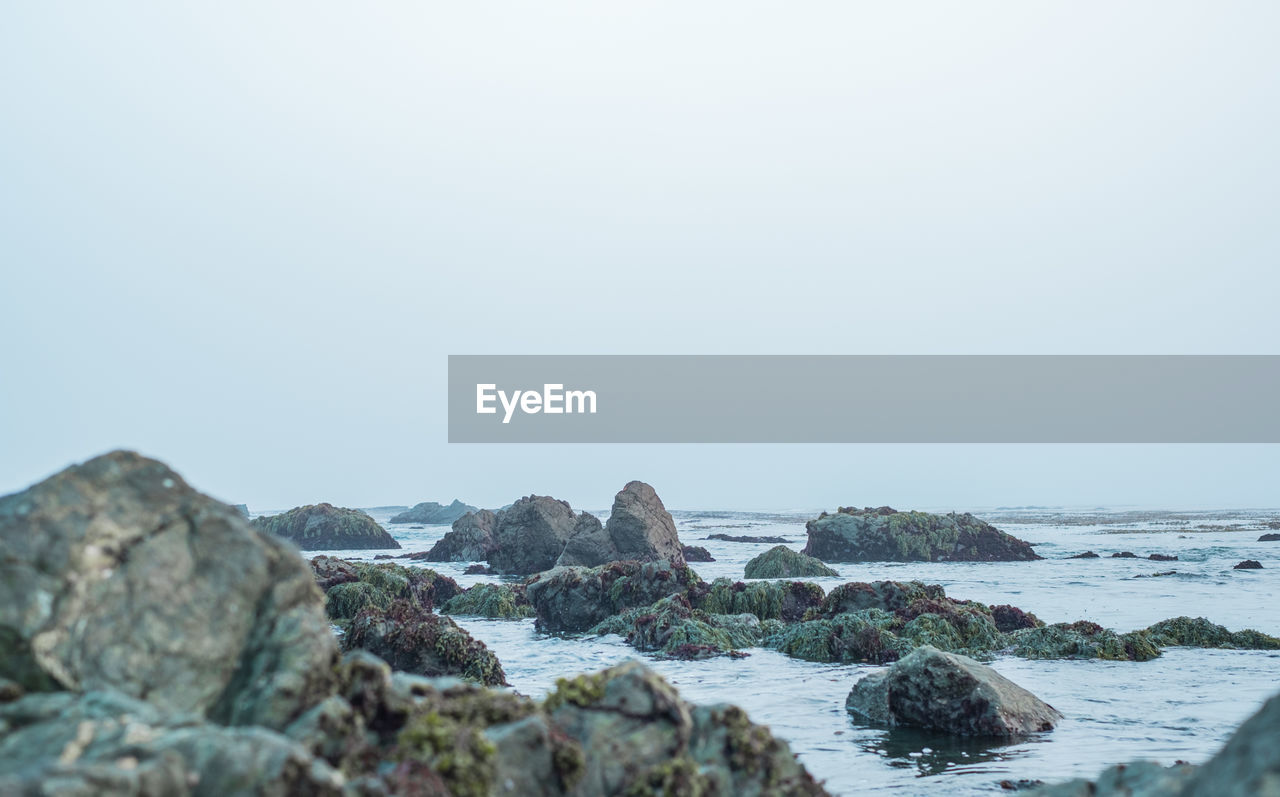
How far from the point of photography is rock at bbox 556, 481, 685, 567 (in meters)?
40.7

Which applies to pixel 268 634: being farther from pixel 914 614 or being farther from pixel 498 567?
pixel 498 567

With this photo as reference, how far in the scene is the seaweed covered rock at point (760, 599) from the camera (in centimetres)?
2670

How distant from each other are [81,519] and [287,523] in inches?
2642

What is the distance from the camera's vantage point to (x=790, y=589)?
27453 millimetres

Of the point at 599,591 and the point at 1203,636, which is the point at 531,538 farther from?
the point at 1203,636

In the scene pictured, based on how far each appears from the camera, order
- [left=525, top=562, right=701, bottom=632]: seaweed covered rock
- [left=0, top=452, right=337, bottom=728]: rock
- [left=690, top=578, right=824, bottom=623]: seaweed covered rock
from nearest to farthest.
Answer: [left=0, top=452, right=337, bottom=728]: rock < [left=690, top=578, right=824, bottom=623]: seaweed covered rock < [left=525, top=562, right=701, bottom=632]: seaweed covered rock

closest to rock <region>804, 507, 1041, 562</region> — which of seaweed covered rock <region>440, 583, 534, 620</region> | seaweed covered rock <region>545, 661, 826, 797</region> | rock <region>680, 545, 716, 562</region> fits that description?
rock <region>680, 545, 716, 562</region>

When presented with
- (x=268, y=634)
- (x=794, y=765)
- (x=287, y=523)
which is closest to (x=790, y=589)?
(x=794, y=765)

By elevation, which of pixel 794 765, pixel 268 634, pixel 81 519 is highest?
pixel 81 519

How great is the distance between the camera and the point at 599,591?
27.5 metres

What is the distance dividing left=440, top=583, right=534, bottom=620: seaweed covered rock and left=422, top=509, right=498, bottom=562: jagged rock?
73.6 ft

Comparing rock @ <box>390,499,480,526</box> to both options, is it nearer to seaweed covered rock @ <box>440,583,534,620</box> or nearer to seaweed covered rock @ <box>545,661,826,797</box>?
seaweed covered rock @ <box>440,583,534,620</box>

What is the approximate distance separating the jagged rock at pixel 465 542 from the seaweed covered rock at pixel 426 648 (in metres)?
37.1

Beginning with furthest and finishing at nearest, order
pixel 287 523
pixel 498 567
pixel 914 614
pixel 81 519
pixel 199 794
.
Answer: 1. pixel 287 523
2. pixel 498 567
3. pixel 914 614
4. pixel 81 519
5. pixel 199 794
